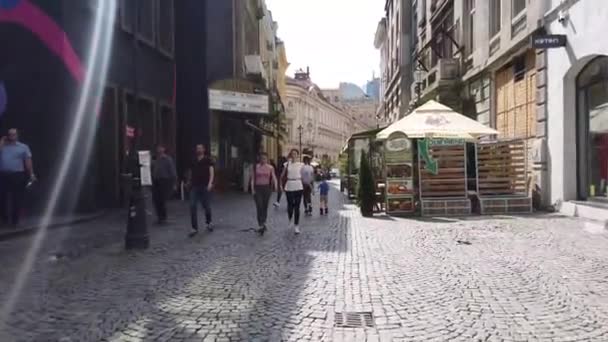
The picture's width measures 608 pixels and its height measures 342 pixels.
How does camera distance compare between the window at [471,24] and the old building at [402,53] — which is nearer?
the window at [471,24]

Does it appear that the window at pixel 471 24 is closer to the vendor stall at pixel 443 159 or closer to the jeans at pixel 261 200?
the vendor stall at pixel 443 159

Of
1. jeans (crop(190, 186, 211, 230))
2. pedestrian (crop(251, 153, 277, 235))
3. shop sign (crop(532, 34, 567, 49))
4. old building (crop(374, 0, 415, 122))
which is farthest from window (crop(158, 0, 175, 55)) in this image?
old building (crop(374, 0, 415, 122))

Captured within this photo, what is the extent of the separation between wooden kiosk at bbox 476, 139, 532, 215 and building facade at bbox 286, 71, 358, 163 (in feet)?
163

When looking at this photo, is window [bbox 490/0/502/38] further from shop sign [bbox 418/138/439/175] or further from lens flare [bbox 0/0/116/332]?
lens flare [bbox 0/0/116/332]

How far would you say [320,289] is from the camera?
6.15m

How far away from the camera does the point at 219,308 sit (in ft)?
17.6

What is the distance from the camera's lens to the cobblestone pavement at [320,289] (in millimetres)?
4711

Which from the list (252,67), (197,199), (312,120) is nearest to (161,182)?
(197,199)

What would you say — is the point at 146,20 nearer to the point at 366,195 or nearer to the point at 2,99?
the point at 2,99

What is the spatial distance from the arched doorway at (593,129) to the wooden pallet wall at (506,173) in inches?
72.9

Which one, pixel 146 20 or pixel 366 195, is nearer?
pixel 366 195

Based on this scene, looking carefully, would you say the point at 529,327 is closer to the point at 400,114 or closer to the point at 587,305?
the point at 587,305

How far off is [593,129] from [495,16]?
24.8ft

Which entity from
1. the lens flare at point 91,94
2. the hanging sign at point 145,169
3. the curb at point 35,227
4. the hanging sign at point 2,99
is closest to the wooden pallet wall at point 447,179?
the hanging sign at point 145,169
